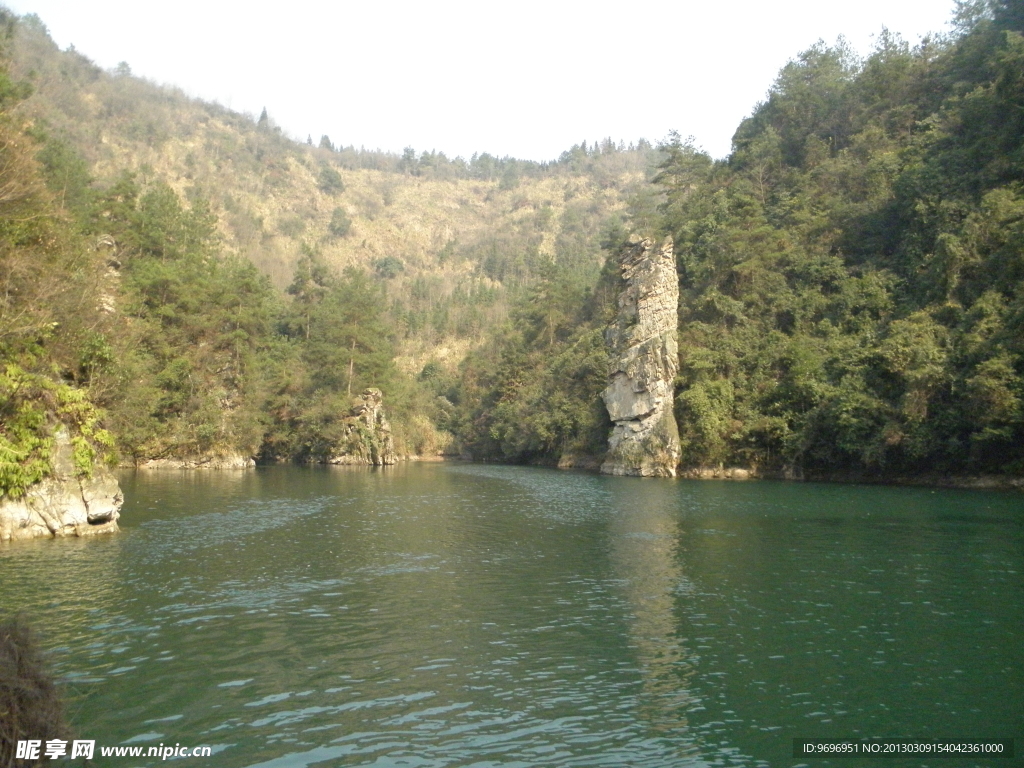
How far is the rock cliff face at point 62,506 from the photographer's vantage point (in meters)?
21.5

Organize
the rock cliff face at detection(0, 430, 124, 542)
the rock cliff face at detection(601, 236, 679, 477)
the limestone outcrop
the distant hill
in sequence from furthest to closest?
the distant hill → the limestone outcrop → the rock cliff face at detection(601, 236, 679, 477) → the rock cliff face at detection(0, 430, 124, 542)

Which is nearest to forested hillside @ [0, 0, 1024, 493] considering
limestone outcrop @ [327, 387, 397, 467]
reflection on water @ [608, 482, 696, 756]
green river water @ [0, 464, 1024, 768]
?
limestone outcrop @ [327, 387, 397, 467]

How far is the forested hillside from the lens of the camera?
2689 cm

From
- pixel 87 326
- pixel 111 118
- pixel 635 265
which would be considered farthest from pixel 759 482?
pixel 111 118

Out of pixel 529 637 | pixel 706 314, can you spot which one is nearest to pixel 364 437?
pixel 706 314

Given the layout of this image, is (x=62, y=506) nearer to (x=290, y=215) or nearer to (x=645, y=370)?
(x=645, y=370)

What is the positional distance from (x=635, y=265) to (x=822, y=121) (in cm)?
3035

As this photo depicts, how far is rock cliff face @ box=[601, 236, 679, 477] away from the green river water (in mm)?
30890

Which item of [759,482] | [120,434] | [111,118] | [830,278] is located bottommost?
[759,482]

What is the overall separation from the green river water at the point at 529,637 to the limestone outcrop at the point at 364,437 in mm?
44964

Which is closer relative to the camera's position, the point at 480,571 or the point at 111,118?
the point at 480,571

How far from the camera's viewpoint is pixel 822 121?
259 feet

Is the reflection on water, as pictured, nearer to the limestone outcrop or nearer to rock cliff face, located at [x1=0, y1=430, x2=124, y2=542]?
rock cliff face, located at [x1=0, y1=430, x2=124, y2=542]

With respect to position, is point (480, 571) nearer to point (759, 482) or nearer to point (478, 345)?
point (759, 482)
